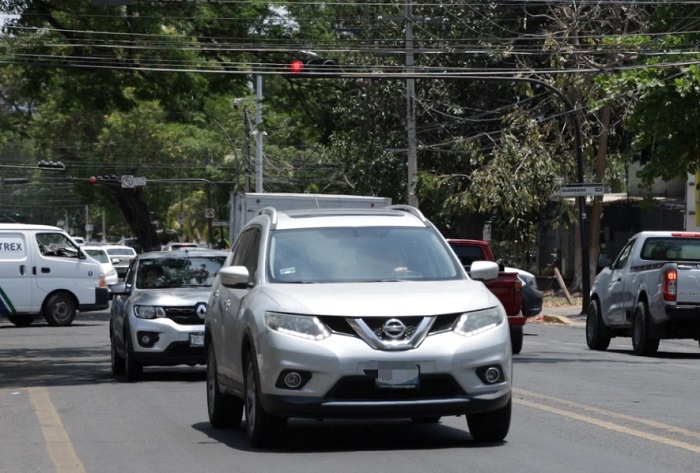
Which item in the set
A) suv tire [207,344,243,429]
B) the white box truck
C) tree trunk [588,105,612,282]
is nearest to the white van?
the white box truck

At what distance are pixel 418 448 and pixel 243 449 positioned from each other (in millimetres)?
1338

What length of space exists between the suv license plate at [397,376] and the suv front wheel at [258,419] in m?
0.90

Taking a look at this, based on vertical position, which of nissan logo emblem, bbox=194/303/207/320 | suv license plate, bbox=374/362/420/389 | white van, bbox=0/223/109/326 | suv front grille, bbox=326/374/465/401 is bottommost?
white van, bbox=0/223/109/326

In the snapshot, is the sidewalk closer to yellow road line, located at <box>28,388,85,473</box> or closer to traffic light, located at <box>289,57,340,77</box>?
traffic light, located at <box>289,57,340,77</box>

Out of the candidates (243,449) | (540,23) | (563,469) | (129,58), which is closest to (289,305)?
(243,449)

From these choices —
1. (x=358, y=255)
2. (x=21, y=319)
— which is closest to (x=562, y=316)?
(x=21, y=319)

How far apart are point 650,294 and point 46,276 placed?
651 inches

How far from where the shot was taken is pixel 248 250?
461 inches

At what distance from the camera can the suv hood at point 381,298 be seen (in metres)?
9.70

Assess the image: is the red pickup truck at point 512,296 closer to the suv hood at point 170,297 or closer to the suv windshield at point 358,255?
the suv hood at point 170,297

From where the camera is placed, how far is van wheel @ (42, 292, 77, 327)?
33.1 meters

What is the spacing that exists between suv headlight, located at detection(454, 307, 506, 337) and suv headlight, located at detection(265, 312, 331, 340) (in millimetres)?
981

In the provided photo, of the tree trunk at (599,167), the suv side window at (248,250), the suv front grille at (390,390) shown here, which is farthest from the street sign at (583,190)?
the suv front grille at (390,390)

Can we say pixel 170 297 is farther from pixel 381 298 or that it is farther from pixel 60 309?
pixel 60 309
